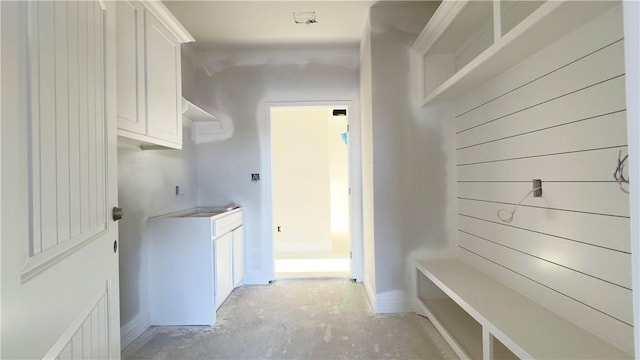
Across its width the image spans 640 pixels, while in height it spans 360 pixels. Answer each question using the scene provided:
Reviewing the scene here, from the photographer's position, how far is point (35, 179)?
69 cm

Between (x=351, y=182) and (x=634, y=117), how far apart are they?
9.67ft

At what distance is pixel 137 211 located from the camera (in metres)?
2.31

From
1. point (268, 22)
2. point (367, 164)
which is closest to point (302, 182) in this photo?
point (367, 164)

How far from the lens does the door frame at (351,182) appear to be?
3406mm

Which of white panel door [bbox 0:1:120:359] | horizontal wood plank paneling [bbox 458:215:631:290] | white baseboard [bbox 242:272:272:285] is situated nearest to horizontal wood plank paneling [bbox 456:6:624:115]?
horizontal wood plank paneling [bbox 458:215:631:290]

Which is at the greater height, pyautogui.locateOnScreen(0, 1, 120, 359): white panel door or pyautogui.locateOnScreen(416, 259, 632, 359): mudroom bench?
pyautogui.locateOnScreen(0, 1, 120, 359): white panel door

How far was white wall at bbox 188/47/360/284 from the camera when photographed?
3.48 meters

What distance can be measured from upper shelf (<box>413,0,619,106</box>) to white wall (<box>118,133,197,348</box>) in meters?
2.29

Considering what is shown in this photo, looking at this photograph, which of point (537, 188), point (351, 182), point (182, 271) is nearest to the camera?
point (537, 188)

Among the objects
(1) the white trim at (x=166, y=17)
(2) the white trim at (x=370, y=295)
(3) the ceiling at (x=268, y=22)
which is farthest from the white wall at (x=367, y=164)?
(1) the white trim at (x=166, y=17)

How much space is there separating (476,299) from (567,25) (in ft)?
4.73

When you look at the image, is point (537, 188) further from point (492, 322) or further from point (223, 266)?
point (223, 266)

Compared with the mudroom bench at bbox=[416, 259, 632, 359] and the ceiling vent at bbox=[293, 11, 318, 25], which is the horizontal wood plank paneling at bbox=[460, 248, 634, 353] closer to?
the mudroom bench at bbox=[416, 259, 632, 359]

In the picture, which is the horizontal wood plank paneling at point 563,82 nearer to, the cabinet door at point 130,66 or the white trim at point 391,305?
the white trim at point 391,305
